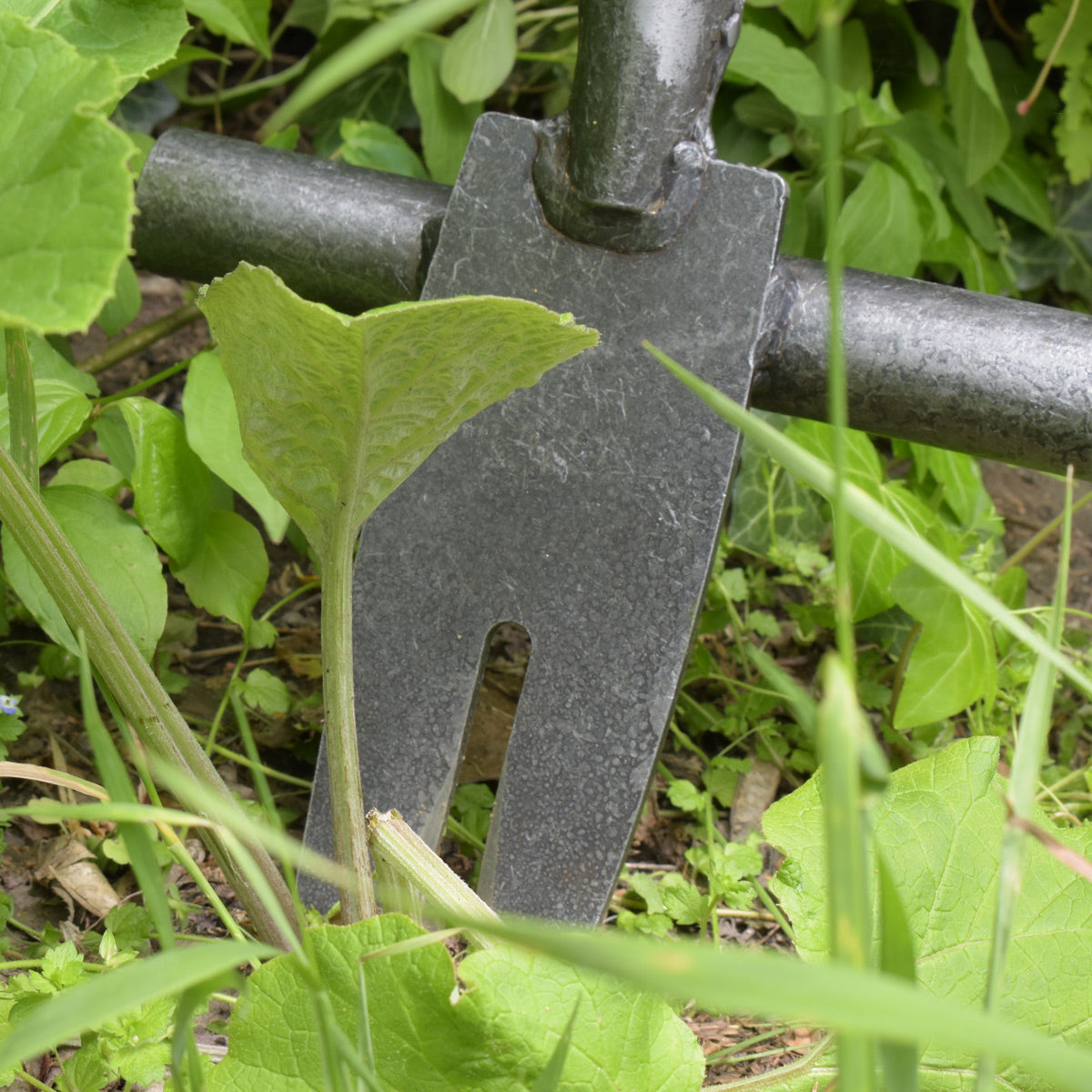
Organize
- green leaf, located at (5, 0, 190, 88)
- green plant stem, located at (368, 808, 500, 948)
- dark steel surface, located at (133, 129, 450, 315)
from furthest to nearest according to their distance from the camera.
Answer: dark steel surface, located at (133, 129, 450, 315) < green leaf, located at (5, 0, 190, 88) < green plant stem, located at (368, 808, 500, 948)

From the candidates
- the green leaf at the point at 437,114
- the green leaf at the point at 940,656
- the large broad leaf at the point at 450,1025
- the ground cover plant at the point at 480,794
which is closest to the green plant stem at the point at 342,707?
the ground cover plant at the point at 480,794

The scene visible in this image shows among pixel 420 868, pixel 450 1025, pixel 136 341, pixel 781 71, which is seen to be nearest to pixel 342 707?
pixel 420 868

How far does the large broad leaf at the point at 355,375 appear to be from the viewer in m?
0.66

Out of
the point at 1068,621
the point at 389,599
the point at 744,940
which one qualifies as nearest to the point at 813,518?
the point at 1068,621

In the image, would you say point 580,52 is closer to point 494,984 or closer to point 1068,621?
point 494,984

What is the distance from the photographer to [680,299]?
104 cm

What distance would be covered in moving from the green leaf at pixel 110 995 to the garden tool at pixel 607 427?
59 centimetres

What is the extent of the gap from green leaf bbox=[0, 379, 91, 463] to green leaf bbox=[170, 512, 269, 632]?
174 millimetres

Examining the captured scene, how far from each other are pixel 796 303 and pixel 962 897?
0.57 m

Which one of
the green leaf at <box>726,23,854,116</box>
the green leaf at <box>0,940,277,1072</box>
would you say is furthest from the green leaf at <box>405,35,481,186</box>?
the green leaf at <box>0,940,277,1072</box>

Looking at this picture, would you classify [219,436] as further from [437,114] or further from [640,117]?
[437,114]

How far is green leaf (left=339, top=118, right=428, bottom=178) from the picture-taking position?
63.7 inches

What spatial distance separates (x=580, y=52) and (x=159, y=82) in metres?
1.19

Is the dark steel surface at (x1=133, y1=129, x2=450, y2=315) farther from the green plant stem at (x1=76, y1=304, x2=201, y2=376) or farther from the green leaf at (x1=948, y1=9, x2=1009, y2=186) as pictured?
the green leaf at (x1=948, y1=9, x2=1009, y2=186)
